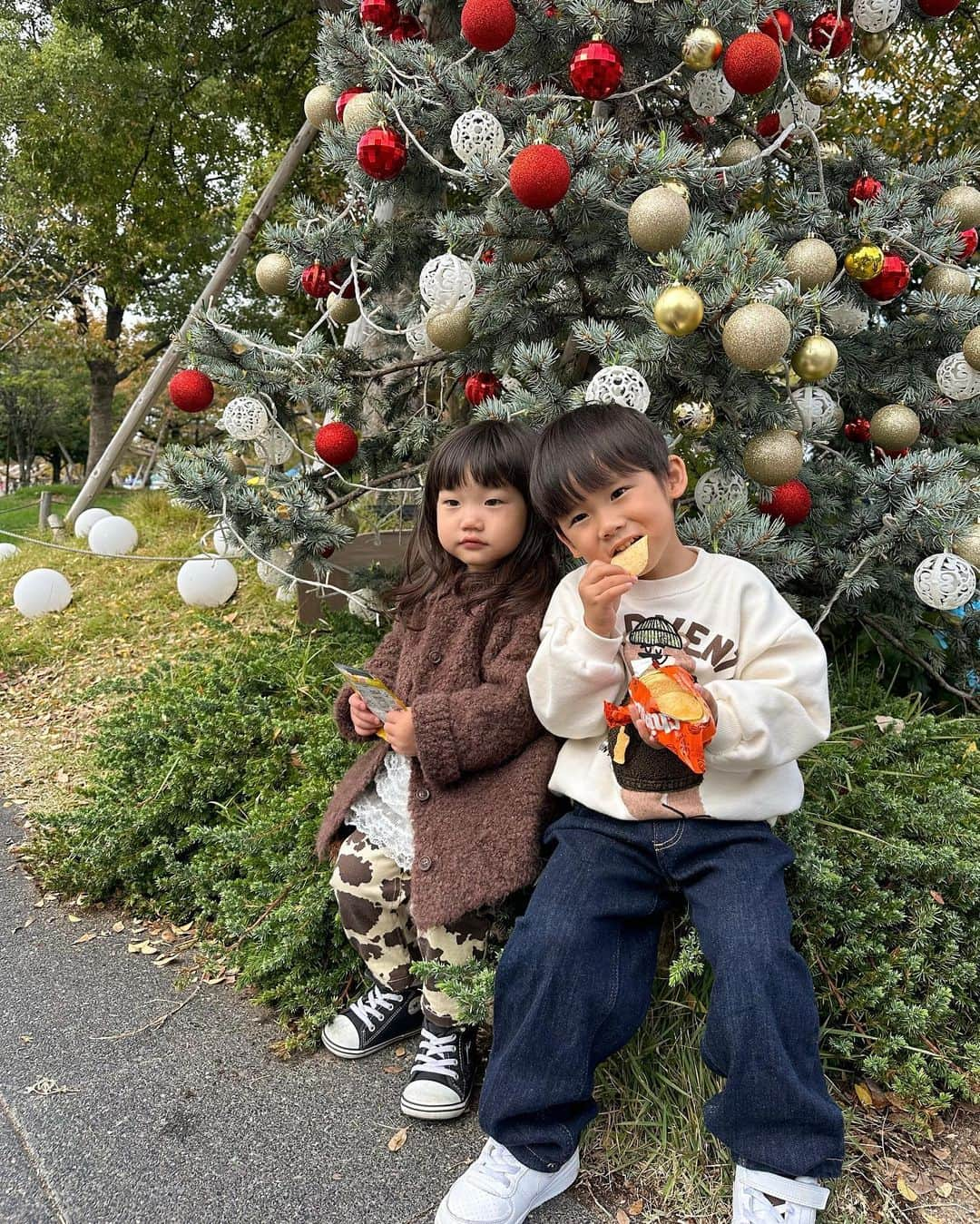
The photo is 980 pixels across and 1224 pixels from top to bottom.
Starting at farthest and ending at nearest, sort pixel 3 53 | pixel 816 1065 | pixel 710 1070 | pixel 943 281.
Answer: pixel 3 53, pixel 943 281, pixel 710 1070, pixel 816 1065

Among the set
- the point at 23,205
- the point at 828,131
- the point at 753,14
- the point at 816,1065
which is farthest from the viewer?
the point at 23,205

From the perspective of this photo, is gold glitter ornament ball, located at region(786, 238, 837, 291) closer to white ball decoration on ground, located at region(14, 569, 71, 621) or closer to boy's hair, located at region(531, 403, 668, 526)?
boy's hair, located at region(531, 403, 668, 526)

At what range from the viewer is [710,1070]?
1781 millimetres

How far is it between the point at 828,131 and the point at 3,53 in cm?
612

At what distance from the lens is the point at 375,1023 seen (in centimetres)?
212

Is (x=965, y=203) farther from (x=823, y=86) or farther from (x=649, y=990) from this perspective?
(x=649, y=990)

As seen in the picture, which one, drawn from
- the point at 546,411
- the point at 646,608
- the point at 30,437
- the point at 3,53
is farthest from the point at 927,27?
the point at 30,437

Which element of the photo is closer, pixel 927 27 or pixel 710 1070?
pixel 710 1070

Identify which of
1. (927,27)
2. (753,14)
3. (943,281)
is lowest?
(943,281)

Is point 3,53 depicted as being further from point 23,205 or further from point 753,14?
point 753,14

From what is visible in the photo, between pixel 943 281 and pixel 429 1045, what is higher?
pixel 943 281

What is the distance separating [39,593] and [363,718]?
4.36 m

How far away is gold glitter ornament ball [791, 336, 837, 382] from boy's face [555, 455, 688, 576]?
25.1 inches

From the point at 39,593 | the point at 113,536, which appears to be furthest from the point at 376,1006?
the point at 113,536
